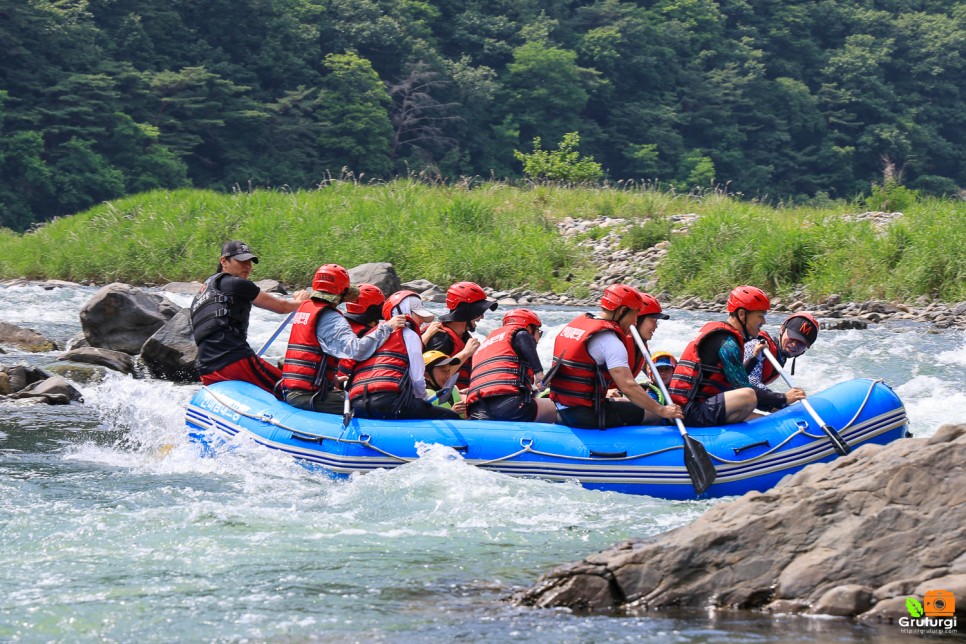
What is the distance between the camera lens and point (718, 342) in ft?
23.2

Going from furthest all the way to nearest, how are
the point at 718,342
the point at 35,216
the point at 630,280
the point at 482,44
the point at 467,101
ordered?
the point at 482,44, the point at 467,101, the point at 35,216, the point at 630,280, the point at 718,342

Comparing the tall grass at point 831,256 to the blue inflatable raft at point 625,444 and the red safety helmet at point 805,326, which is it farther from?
the blue inflatable raft at point 625,444

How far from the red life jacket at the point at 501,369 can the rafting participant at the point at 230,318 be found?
153cm

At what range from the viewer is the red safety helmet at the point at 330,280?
288 inches

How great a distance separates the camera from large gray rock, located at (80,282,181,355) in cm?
1169

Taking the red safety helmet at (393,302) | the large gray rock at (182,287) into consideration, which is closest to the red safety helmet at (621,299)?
the red safety helmet at (393,302)

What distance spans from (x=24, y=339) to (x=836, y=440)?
8.67 m

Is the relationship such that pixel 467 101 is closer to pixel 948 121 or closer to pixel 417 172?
pixel 417 172

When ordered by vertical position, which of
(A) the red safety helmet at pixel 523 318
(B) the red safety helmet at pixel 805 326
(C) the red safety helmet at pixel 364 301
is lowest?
(B) the red safety helmet at pixel 805 326

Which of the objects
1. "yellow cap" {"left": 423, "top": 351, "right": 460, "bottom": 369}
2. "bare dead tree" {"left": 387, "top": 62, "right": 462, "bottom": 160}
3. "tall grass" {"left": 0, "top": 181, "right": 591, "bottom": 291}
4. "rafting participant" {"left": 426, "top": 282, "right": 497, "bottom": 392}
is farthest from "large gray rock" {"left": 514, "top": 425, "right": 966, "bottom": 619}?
"bare dead tree" {"left": 387, "top": 62, "right": 462, "bottom": 160}

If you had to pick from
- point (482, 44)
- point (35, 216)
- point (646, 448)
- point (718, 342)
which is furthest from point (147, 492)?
point (482, 44)

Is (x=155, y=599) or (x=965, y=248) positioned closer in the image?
(x=155, y=599)

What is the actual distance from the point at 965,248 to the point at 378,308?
10.1 metres

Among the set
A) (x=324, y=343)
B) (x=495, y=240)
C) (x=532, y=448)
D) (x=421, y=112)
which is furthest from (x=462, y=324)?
(x=421, y=112)
